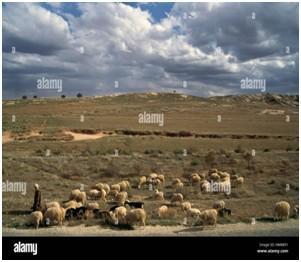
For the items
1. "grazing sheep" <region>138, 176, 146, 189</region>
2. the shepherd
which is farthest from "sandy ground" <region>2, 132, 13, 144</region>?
the shepherd

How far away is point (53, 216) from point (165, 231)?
2.73 m

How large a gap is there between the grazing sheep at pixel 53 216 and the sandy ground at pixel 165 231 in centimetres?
17

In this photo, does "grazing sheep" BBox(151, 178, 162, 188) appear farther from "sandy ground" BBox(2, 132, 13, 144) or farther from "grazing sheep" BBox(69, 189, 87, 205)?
"sandy ground" BBox(2, 132, 13, 144)

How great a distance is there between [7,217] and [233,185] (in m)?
7.42

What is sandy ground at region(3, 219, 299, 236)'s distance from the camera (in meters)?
10.7

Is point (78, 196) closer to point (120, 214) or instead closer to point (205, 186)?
point (120, 214)

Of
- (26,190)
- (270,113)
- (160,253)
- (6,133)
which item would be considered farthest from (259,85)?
(270,113)

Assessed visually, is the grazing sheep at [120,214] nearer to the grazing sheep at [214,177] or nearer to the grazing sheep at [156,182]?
the grazing sheep at [156,182]

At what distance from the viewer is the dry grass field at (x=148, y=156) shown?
13.3 m

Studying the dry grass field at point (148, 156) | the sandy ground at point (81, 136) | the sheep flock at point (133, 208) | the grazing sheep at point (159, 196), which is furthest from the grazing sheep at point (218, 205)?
the sandy ground at point (81, 136)

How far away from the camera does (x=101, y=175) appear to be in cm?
1669

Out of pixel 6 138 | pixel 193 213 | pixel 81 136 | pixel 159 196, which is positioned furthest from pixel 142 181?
pixel 81 136

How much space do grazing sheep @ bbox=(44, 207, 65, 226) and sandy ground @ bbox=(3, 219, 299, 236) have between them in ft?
0.55

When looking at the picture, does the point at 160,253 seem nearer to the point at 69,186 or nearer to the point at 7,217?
the point at 7,217
